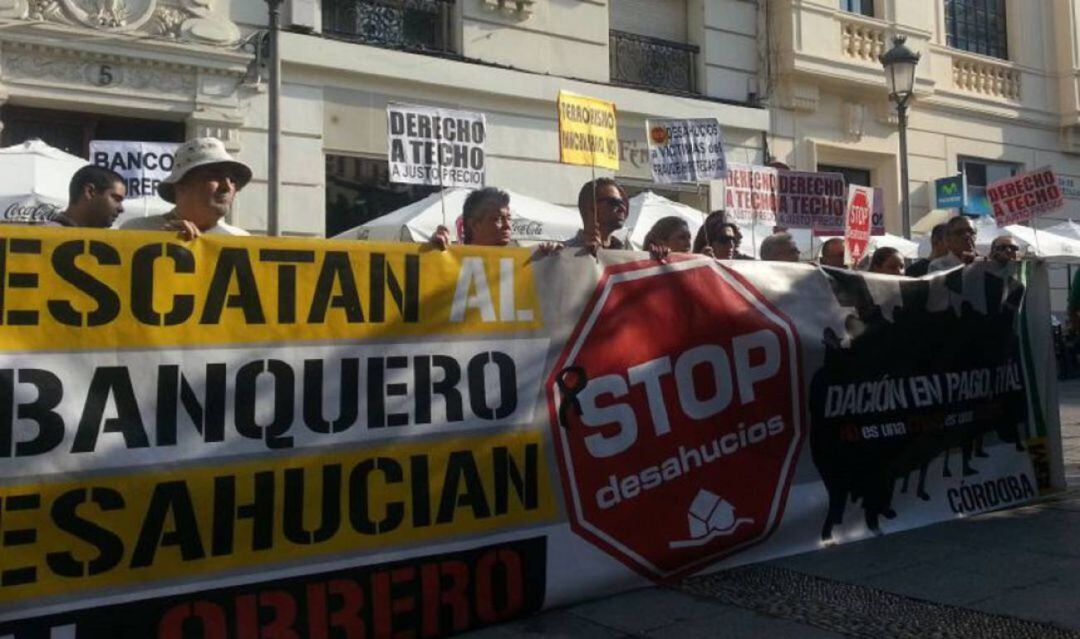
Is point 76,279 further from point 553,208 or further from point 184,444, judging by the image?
point 553,208

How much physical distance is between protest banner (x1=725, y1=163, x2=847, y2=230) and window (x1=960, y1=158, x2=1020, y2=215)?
324 inches

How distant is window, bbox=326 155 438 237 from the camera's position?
12.4m

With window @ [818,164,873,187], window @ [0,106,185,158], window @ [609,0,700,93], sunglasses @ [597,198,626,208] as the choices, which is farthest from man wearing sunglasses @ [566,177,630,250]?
window @ [818,164,873,187]

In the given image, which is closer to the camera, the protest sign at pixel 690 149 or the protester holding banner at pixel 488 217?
the protester holding banner at pixel 488 217

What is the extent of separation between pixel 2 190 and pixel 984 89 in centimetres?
1652

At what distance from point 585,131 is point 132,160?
12.4 ft

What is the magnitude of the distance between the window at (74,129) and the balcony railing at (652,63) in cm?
613

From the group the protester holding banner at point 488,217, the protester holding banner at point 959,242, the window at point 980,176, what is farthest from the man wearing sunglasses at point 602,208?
the window at point 980,176

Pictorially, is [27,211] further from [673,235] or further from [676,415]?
[676,415]

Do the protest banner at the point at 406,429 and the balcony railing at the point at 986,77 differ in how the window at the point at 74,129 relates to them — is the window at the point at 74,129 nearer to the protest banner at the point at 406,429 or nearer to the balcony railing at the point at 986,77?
the protest banner at the point at 406,429

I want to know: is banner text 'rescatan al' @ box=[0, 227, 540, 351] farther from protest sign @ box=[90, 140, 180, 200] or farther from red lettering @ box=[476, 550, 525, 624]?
protest sign @ box=[90, 140, 180, 200]

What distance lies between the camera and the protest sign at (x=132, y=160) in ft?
29.7

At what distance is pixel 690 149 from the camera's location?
11.0 metres

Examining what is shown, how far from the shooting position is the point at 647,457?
15.3 feet
